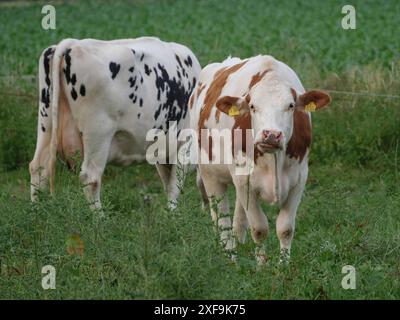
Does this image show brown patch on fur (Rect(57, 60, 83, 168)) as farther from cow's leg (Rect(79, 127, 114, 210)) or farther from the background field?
the background field

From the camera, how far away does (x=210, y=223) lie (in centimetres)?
662

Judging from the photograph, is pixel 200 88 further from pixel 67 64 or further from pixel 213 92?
pixel 67 64

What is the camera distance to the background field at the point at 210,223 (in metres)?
6.18

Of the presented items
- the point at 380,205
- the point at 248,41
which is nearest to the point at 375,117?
the point at 380,205

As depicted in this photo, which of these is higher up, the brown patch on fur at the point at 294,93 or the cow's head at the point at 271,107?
the brown patch on fur at the point at 294,93

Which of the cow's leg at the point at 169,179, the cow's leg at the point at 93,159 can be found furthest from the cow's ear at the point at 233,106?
the cow's leg at the point at 169,179

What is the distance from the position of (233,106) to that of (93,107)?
7.88 feet

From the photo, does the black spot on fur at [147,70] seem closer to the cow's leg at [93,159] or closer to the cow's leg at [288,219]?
the cow's leg at [93,159]

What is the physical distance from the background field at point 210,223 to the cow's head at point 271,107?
25.8 inches

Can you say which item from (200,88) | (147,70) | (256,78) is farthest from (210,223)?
(147,70)

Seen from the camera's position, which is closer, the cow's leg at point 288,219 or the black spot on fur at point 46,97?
the cow's leg at point 288,219

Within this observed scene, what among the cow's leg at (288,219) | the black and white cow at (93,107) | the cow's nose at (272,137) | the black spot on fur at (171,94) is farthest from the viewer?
the black spot on fur at (171,94)

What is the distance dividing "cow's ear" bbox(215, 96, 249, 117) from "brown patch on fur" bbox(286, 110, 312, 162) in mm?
386

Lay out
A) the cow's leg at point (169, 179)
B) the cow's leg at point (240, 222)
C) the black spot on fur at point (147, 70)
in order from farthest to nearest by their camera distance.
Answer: the cow's leg at point (169, 179) → the black spot on fur at point (147, 70) → the cow's leg at point (240, 222)
